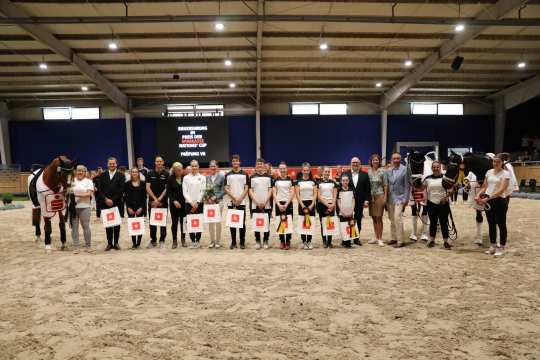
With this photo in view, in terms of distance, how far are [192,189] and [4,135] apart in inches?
786

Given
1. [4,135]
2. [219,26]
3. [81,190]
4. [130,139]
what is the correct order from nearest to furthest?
[81,190] → [219,26] → [4,135] → [130,139]

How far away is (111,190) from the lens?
6.52 meters

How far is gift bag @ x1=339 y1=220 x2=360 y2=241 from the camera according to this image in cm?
644

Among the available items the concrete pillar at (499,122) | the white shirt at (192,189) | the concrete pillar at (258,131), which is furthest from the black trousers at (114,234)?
the concrete pillar at (499,122)

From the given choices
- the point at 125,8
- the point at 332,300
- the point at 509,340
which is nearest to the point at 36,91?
the point at 125,8

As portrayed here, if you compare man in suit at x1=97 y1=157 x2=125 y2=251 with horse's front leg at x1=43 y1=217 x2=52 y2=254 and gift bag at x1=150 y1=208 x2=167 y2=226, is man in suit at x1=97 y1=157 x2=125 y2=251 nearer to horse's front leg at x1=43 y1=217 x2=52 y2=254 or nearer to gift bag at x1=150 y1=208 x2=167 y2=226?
gift bag at x1=150 y1=208 x2=167 y2=226

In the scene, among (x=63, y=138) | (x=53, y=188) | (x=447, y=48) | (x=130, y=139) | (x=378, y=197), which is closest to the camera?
(x=53, y=188)

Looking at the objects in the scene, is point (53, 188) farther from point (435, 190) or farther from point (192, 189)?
point (435, 190)

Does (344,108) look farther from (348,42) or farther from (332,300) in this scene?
(332,300)

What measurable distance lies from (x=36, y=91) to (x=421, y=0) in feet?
64.4

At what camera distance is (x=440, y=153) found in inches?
858

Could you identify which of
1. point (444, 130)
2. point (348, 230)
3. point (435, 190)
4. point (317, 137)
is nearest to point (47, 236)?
point (348, 230)

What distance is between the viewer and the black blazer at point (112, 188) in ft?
21.3

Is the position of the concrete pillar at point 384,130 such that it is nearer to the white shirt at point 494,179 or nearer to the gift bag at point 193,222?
the white shirt at point 494,179
